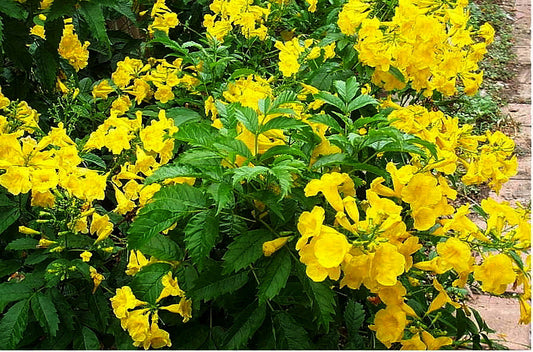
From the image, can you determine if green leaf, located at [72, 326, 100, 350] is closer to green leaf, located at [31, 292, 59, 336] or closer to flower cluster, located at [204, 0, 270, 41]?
green leaf, located at [31, 292, 59, 336]

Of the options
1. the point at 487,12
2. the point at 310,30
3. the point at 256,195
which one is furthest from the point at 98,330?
the point at 487,12

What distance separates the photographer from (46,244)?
5.15 ft

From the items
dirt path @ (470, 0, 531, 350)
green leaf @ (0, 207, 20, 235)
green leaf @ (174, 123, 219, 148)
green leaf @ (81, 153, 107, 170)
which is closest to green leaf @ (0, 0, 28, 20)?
green leaf @ (81, 153, 107, 170)

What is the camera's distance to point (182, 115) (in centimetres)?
209

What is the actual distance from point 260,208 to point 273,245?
11 centimetres

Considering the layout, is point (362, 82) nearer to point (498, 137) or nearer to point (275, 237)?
point (498, 137)

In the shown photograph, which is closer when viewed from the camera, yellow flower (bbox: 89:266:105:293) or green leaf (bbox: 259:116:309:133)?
green leaf (bbox: 259:116:309:133)

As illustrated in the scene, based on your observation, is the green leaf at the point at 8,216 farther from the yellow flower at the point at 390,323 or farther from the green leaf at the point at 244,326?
the yellow flower at the point at 390,323

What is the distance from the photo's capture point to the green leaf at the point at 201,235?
4.16 feet

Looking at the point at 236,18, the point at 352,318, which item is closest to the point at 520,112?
the point at 236,18

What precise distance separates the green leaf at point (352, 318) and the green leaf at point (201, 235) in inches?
27.8

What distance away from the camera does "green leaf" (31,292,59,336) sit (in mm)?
1487

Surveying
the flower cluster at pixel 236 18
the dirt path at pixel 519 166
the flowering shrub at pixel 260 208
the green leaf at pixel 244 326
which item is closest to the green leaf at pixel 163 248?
the flowering shrub at pixel 260 208

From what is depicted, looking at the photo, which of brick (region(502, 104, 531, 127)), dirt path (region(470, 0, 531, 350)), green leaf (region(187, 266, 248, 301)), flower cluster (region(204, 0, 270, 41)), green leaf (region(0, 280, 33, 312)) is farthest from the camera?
brick (region(502, 104, 531, 127))
